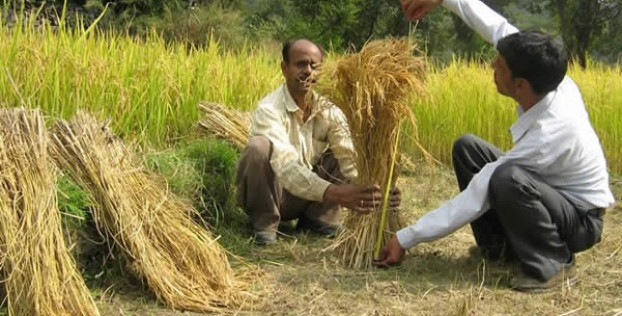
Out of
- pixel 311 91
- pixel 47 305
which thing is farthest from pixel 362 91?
pixel 47 305

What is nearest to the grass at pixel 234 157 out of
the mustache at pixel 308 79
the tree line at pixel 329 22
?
the mustache at pixel 308 79

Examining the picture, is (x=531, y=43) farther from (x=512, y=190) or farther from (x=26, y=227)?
(x=26, y=227)

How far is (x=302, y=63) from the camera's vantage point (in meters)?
3.51

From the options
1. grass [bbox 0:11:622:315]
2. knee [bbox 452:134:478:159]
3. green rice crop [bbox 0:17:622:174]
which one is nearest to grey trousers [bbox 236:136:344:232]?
grass [bbox 0:11:622:315]

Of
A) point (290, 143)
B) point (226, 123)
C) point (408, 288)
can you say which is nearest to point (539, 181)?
point (408, 288)

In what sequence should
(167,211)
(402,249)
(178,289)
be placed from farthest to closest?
1. (402,249)
2. (167,211)
3. (178,289)

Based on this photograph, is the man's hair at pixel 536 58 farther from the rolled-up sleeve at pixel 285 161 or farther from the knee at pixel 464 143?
the rolled-up sleeve at pixel 285 161

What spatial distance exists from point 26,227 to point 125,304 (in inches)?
20.4

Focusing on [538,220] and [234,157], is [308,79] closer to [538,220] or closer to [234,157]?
[234,157]

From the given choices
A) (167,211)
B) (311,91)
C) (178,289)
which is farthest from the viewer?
(311,91)

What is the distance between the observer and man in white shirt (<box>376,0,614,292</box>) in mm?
2803

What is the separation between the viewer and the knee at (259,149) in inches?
136

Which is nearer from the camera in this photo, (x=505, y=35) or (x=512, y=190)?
(x=512, y=190)

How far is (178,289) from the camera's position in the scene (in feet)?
8.77
